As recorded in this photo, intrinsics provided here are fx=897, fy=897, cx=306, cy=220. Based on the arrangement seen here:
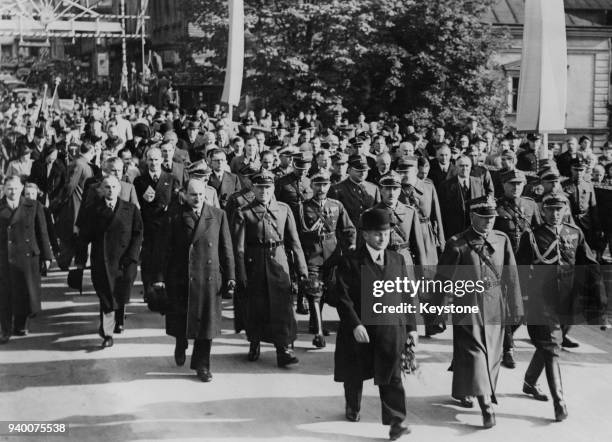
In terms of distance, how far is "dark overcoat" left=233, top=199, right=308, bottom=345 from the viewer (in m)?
8.96

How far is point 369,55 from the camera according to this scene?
32.2m

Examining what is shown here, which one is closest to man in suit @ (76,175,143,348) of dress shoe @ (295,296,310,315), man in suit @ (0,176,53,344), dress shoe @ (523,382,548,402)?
man in suit @ (0,176,53,344)

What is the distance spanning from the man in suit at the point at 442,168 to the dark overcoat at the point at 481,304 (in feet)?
14.5

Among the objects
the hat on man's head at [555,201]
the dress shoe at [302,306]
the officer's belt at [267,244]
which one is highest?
the hat on man's head at [555,201]

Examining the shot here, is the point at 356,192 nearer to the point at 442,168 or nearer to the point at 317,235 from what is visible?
the point at 317,235

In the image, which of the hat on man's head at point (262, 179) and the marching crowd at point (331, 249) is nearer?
the marching crowd at point (331, 249)

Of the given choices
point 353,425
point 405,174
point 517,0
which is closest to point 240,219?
point 405,174

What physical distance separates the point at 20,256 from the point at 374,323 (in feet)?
16.1

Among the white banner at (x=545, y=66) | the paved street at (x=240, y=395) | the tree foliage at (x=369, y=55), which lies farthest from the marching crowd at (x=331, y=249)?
the tree foliage at (x=369, y=55)

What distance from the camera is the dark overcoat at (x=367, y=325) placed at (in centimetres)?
689

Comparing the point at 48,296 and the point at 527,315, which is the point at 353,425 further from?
the point at 48,296

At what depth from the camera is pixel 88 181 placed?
11.7 metres

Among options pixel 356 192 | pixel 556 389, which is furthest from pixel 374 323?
pixel 356 192

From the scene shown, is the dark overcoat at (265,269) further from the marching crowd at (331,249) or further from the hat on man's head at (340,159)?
the hat on man's head at (340,159)
